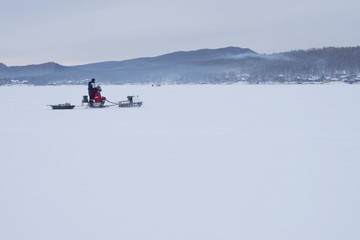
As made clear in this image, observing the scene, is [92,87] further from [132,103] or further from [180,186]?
[180,186]

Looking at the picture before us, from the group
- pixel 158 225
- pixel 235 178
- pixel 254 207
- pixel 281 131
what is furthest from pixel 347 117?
pixel 158 225

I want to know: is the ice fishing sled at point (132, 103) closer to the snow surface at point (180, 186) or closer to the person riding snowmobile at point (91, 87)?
the person riding snowmobile at point (91, 87)

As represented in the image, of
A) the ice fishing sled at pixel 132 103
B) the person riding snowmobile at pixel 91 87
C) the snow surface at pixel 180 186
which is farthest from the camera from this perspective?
the ice fishing sled at pixel 132 103

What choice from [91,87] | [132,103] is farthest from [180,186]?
[132,103]

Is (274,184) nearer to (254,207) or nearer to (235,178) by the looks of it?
(235,178)

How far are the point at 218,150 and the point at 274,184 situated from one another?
206 cm

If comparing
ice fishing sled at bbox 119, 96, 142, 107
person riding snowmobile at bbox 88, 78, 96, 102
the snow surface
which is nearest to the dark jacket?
person riding snowmobile at bbox 88, 78, 96, 102

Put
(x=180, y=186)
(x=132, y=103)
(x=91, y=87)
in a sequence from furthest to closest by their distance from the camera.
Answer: (x=132, y=103), (x=91, y=87), (x=180, y=186)

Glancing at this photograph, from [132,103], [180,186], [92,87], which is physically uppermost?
[92,87]

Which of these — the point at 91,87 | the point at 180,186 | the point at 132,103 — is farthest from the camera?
the point at 132,103

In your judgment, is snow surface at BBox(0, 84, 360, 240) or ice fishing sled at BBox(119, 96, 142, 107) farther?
ice fishing sled at BBox(119, 96, 142, 107)

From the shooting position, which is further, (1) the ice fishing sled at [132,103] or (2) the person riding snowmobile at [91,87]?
(1) the ice fishing sled at [132,103]

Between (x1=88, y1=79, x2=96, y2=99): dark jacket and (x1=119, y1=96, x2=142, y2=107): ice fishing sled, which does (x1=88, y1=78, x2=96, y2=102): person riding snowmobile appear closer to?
(x1=88, y1=79, x2=96, y2=99): dark jacket

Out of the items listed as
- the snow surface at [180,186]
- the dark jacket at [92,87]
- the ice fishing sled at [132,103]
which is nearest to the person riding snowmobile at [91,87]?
the dark jacket at [92,87]
